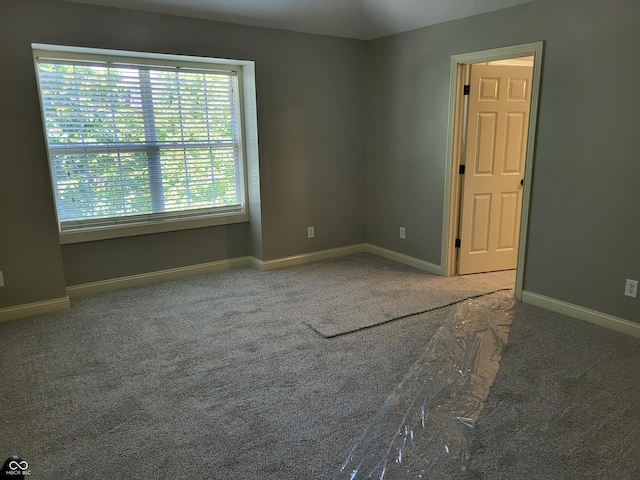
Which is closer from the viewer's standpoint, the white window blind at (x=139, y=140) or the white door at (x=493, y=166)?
the white window blind at (x=139, y=140)

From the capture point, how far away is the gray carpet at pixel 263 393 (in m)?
1.99

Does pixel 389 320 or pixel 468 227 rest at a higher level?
pixel 468 227

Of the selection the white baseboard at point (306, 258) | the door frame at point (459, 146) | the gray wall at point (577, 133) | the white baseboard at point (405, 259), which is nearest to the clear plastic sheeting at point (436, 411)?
the gray wall at point (577, 133)

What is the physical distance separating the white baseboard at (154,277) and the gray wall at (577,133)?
7.32ft

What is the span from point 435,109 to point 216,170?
219 centimetres

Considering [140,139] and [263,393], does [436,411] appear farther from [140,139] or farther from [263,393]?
[140,139]

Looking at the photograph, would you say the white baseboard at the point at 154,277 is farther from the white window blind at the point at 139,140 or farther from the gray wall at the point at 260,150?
the white window blind at the point at 139,140

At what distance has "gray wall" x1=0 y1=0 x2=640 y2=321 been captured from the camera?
3111 millimetres

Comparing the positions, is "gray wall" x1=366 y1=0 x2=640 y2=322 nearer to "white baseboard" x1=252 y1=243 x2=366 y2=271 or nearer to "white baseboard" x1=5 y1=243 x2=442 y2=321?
"white baseboard" x1=5 y1=243 x2=442 y2=321

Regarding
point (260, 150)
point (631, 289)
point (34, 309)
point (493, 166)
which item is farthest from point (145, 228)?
point (631, 289)

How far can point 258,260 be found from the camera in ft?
15.6

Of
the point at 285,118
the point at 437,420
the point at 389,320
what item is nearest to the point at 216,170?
the point at 285,118

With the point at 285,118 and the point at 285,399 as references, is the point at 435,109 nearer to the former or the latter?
the point at 285,118

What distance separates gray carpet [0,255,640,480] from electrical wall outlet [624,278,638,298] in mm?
294
